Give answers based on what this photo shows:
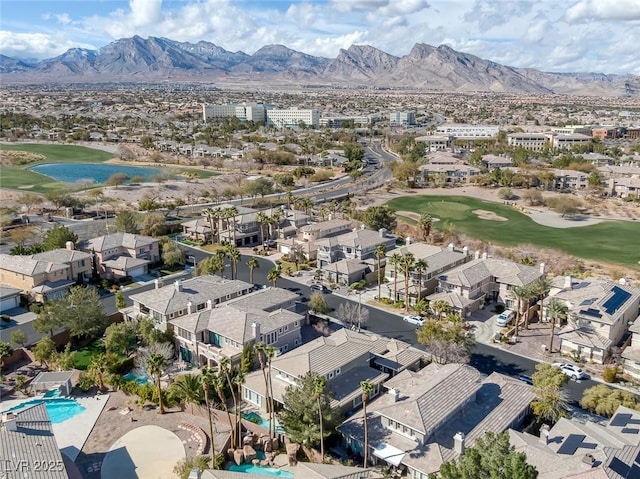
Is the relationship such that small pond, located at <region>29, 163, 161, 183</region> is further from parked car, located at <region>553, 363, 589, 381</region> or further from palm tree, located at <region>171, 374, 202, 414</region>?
parked car, located at <region>553, 363, 589, 381</region>

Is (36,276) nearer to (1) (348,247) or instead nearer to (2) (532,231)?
(1) (348,247)

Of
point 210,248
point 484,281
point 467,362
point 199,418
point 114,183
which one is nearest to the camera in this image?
point 199,418

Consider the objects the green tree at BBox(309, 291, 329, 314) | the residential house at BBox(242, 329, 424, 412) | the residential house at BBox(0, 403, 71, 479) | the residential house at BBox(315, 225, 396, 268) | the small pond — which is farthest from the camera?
the small pond

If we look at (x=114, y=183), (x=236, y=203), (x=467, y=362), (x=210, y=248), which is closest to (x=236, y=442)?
(x=467, y=362)

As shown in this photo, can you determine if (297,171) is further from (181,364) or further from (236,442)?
(236,442)

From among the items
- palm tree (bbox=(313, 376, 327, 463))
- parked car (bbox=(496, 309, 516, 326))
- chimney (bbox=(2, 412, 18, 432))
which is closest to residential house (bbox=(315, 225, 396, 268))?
parked car (bbox=(496, 309, 516, 326))

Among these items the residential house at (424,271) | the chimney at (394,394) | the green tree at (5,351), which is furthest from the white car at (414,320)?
the green tree at (5,351)

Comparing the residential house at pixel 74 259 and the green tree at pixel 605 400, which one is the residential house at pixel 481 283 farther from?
the residential house at pixel 74 259

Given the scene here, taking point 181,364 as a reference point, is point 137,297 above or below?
above
